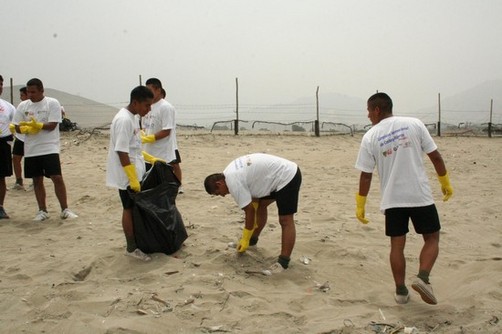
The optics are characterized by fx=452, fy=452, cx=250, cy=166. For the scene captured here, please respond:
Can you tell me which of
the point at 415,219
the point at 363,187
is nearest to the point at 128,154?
the point at 363,187

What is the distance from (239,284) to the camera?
3354 millimetres

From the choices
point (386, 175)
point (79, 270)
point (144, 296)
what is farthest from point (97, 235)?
point (386, 175)

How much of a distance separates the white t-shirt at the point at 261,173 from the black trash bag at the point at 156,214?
657 millimetres

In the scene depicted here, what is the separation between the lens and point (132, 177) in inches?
146

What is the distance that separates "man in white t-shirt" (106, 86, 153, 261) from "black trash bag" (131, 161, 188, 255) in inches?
2.4

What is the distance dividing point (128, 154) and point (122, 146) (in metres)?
0.10

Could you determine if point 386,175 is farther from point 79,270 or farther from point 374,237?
point 79,270

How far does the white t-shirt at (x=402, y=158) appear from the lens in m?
3.03

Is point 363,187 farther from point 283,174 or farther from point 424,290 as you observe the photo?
point 424,290

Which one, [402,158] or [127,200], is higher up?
[402,158]

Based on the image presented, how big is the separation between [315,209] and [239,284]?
2.45 metres

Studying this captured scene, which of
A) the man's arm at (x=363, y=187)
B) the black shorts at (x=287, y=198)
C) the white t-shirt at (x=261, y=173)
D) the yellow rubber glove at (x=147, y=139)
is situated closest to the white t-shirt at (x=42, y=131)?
the yellow rubber glove at (x=147, y=139)

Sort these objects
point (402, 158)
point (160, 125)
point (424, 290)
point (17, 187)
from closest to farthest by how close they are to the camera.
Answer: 1. point (424, 290)
2. point (402, 158)
3. point (160, 125)
4. point (17, 187)

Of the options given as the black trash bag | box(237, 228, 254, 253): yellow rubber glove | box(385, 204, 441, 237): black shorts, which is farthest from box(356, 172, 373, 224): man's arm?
the black trash bag
